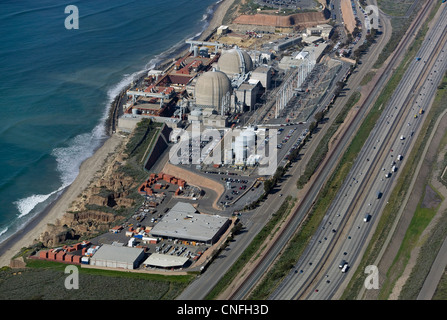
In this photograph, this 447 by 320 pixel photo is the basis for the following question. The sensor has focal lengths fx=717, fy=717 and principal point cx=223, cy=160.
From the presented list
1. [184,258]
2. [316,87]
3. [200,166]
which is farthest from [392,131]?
[184,258]

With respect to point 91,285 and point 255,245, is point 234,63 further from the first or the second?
point 91,285

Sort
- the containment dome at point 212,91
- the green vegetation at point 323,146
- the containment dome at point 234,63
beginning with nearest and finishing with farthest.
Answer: the green vegetation at point 323,146 < the containment dome at point 212,91 < the containment dome at point 234,63

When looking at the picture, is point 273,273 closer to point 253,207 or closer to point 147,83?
point 253,207

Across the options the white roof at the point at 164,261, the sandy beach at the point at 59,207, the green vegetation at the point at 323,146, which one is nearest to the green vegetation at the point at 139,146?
A: the sandy beach at the point at 59,207

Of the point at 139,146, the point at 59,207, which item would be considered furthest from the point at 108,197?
the point at 139,146

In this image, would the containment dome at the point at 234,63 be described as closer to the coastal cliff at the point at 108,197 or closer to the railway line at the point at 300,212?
the railway line at the point at 300,212

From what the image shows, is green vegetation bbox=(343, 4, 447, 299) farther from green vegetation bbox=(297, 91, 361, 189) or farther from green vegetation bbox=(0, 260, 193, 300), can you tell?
green vegetation bbox=(0, 260, 193, 300)

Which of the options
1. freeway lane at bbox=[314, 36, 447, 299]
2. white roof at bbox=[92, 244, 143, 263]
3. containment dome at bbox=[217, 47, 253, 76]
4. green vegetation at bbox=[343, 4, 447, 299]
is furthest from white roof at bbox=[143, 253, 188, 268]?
containment dome at bbox=[217, 47, 253, 76]
